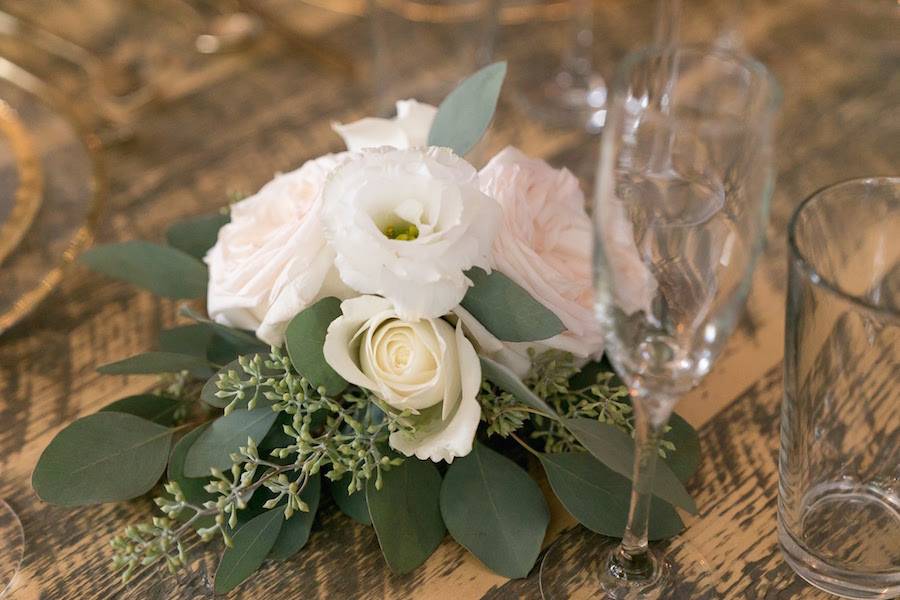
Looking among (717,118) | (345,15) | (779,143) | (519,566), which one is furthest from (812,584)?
(345,15)

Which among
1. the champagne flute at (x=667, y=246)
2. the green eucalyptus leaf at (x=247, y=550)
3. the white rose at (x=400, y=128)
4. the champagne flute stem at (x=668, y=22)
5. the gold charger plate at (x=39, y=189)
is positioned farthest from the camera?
the champagne flute stem at (x=668, y=22)

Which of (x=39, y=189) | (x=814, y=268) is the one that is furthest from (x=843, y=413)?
(x=39, y=189)

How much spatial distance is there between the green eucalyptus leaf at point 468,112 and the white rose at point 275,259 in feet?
0.22

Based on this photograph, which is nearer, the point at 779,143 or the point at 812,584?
the point at 812,584

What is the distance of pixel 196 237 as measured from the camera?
721mm

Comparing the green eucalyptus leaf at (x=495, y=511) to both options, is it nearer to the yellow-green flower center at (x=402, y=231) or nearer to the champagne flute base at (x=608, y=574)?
the champagne flute base at (x=608, y=574)

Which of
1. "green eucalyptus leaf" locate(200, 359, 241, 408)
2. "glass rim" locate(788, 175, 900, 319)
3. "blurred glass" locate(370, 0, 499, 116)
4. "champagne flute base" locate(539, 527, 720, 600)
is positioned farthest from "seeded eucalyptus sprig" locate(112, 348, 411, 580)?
"blurred glass" locate(370, 0, 499, 116)

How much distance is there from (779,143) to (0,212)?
68 centimetres

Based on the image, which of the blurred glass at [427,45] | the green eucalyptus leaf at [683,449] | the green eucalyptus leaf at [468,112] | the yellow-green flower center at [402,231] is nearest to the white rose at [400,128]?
the green eucalyptus leaf at [468,112]

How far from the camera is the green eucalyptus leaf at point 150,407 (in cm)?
64

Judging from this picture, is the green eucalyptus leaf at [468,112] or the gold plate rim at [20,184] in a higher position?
the green eucalyptus leaf at [468,112]

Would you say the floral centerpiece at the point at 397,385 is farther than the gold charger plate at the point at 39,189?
No

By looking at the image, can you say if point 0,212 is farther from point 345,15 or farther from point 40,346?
point 345,15

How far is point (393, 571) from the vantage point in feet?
1.88
